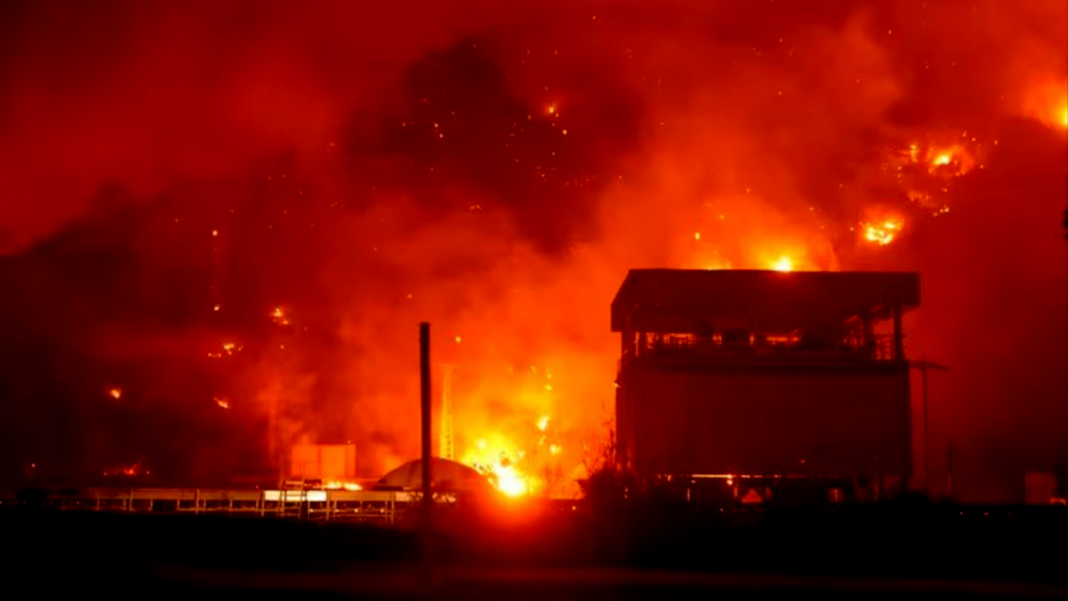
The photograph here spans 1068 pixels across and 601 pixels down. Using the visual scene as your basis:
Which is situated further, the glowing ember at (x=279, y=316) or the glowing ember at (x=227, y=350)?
the glowing ember at (x=279, y=316)

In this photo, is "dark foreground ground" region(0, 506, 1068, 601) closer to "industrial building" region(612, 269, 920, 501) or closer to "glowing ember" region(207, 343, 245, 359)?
"industrial building" region(612, 269, 920, 501)

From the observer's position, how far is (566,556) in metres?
18.5

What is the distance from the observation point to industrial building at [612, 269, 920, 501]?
3934 centimetres

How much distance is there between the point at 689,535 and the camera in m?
19.1

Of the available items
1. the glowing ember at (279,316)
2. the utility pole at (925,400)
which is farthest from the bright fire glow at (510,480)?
the glowing ember at (279,316)

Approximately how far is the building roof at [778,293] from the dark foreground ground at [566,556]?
60.6ft

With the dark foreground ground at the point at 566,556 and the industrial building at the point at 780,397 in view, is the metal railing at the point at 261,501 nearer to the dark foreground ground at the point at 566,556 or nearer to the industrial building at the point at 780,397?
the industrial building at the point at 780,397

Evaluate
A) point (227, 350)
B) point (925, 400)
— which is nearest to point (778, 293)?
point (925, 400)

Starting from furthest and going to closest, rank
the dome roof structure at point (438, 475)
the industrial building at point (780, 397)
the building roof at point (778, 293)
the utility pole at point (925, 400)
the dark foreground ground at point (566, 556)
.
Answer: the dome roof structure at point (438, 475) → the utility pole at point (925, 400) → the industrial building at point (780, 397) → the building roof at point (778, 293) → the dark foreground ground at point (566, 556)

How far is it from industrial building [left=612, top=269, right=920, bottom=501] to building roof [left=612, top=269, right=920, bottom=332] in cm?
5

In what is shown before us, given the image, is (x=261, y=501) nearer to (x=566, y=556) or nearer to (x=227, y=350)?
(x=566, y=556)

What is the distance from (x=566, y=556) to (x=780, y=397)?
22.6 m

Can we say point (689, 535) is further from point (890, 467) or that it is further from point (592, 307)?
point (592, 307)

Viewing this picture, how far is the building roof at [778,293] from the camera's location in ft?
128
